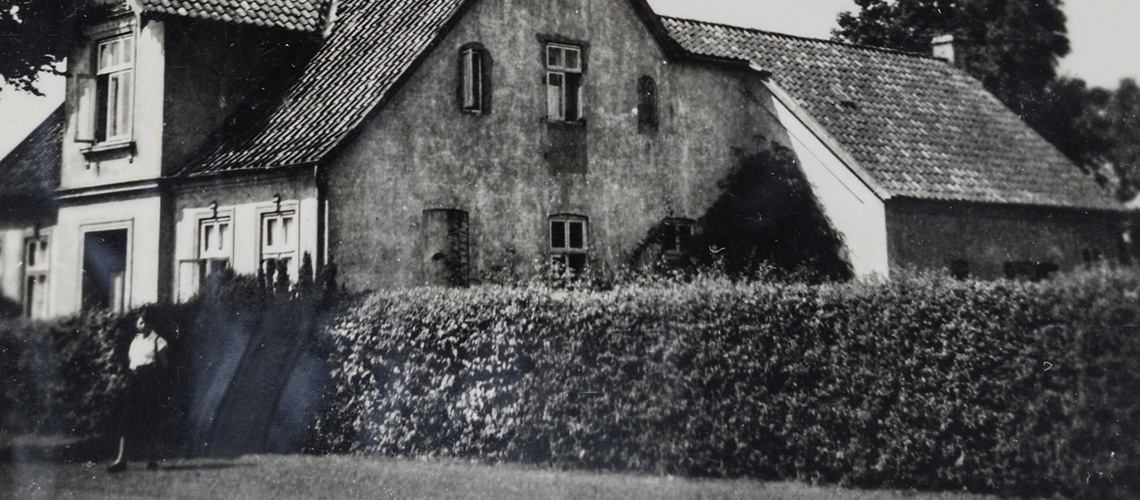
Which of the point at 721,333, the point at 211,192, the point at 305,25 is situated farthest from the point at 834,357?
the point at 305,25

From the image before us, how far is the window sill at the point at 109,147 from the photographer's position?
19.0 meters

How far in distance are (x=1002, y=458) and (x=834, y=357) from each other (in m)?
2.05

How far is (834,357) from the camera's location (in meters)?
12.3

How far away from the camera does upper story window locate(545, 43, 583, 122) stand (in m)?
20.0

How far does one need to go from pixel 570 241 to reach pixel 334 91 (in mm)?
5021

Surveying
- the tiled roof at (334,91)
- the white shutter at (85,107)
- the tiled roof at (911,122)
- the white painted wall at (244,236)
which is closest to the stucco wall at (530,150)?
the tiled roof at (334,91)

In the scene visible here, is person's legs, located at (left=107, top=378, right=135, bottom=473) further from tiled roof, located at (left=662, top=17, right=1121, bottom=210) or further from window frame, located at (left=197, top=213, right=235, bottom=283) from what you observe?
tiled roof, located at (left=662, top=17, right=1121, bottom=210)

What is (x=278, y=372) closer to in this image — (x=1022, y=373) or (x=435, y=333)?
(x=435, y=333)

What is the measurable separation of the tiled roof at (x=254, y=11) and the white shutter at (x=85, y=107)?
7.44 ft

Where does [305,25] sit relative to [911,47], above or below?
below

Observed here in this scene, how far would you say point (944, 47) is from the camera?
2916 cm

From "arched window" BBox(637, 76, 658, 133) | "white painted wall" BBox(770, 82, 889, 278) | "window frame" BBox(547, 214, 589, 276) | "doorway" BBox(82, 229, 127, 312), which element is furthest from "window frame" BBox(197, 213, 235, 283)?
"white painted wall" BBox(770, 82, 889, 278)

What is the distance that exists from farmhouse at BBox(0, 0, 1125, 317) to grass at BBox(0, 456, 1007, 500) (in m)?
4.74

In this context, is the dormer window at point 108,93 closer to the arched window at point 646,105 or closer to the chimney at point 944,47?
the arched window at point 646,105
